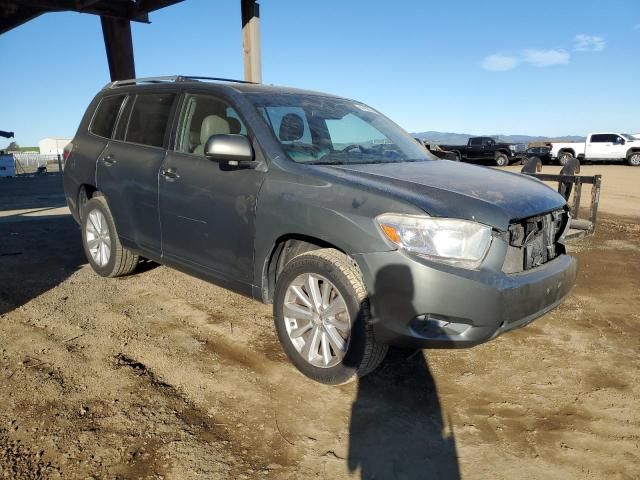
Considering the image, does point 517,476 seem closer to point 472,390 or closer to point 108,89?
point 472,390

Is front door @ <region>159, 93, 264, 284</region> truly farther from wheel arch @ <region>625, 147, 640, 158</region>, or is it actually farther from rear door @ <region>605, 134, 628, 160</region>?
rear door @ <region>605, 134, 628, 160</region>

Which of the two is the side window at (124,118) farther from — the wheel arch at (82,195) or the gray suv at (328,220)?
the wheel arch at (82,195)

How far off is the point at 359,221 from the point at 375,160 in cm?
107

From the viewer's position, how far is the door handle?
379 centimetres

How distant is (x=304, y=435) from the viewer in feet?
8.11

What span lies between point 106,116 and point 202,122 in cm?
154

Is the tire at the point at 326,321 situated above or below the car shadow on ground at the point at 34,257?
above

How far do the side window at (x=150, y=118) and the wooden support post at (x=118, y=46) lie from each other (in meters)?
4.57

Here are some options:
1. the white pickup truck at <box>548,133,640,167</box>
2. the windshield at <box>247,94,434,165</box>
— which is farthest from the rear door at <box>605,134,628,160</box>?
the windshield at <box>247,94,434,165</box>

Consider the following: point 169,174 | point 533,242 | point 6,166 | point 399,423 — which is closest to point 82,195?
point 169,174

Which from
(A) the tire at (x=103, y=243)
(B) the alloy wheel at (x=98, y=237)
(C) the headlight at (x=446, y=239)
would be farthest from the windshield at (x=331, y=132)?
(B) the alloy wheel at (x=98, y=237)

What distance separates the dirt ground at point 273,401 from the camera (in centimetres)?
226

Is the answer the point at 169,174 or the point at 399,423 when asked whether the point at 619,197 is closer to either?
the point at 169,174

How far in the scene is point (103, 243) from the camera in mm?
4863
